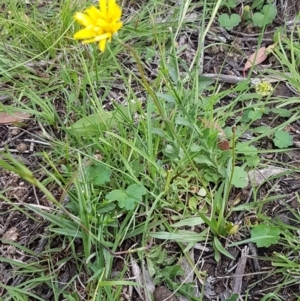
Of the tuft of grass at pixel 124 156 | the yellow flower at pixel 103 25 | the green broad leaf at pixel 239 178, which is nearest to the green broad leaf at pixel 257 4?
the tuft of grass at pixel 124 156

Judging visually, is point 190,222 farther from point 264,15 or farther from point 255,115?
point 264,15

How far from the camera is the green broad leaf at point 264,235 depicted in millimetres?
1492

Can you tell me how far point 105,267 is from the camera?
149 cm

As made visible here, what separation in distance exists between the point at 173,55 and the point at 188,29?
42cm

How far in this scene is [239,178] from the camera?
5.27 feet

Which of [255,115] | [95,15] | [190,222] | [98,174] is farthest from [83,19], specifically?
[255,115]

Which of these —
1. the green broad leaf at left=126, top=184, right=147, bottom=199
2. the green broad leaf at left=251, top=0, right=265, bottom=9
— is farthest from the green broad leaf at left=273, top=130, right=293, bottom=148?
the green broad leaf at left=251, top=0, right=265, bottom=9

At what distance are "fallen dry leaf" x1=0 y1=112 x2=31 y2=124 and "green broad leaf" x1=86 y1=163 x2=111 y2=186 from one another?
407 millimetres

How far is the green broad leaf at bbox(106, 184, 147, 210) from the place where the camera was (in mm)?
1526

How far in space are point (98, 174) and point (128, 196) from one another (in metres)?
0.13

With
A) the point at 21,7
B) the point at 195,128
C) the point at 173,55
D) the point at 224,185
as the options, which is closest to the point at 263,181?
the point at 224,185

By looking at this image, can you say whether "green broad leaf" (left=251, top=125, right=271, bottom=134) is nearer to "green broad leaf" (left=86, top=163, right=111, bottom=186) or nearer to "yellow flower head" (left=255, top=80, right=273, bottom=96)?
"yellow flower head" (left=255, top=80, right=273, bottom=96)

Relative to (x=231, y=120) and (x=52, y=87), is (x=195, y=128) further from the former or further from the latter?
(x=52, y=87)

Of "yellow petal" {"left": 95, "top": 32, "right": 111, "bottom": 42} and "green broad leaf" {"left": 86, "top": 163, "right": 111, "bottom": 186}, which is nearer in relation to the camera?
"yellow petal" {"left": 95, "top": 32, "right": 111, "bottom": 42}
